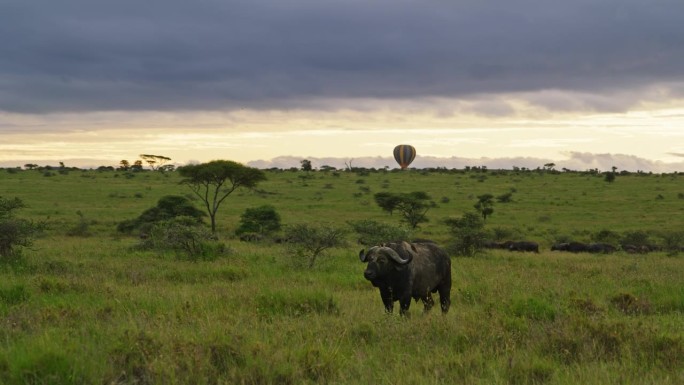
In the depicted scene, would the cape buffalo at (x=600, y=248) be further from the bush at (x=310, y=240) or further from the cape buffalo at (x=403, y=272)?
the cape buffalo at (x=403, y=272)

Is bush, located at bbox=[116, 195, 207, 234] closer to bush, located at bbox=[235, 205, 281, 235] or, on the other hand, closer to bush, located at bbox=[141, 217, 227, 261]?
bush, located at bbox=[235, 205, 281, 235]

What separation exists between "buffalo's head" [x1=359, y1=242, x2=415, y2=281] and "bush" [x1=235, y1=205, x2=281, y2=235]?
23.2 m

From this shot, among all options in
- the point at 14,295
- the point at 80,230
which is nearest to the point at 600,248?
the point at 14,295

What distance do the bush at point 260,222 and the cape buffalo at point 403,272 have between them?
22425mm

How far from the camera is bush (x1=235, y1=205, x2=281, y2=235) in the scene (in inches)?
1345

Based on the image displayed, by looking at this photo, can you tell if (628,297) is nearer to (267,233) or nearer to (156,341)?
(156,341)

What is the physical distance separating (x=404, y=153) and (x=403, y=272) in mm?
73730

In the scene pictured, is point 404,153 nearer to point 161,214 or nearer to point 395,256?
point 161,214

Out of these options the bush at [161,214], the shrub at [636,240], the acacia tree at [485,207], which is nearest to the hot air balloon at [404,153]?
the acacia tree at [485,207]

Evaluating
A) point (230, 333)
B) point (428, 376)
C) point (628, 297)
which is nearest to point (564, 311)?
point (628, 297)

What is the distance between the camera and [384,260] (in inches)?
388

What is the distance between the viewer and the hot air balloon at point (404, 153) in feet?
273

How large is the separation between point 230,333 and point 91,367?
186 cm

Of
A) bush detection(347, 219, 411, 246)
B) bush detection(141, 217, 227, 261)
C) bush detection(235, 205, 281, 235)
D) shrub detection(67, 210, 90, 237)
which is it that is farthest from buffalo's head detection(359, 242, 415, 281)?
shrub detection(67, 210, 90, 237)
